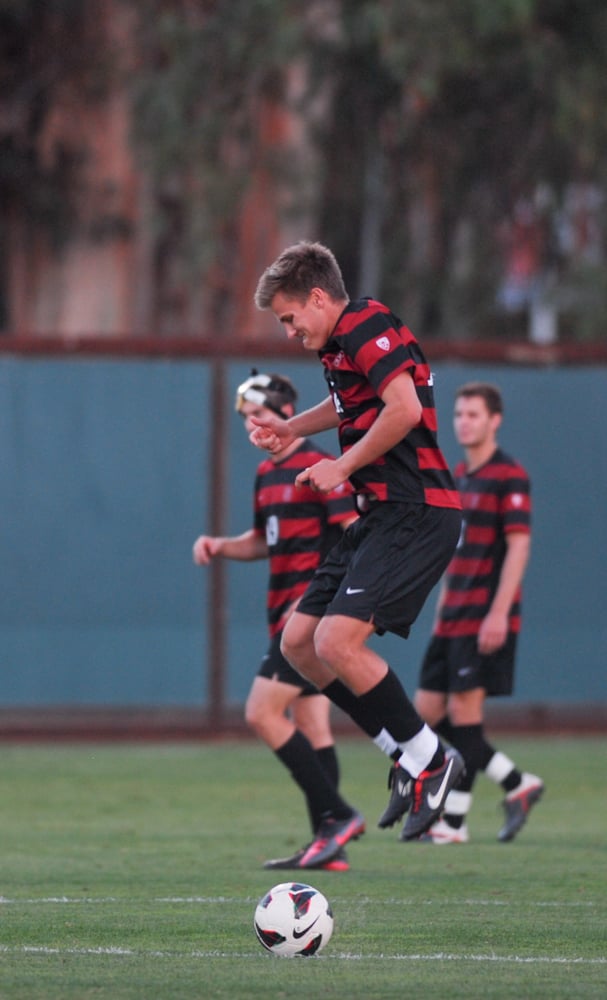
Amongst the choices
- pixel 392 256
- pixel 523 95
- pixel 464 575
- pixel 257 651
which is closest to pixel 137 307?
pixel 392 256

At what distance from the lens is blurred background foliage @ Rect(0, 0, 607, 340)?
20625 millimetres

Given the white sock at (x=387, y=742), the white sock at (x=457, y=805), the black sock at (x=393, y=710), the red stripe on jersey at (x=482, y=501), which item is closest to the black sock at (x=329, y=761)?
the white sock at (x=457, y=805)

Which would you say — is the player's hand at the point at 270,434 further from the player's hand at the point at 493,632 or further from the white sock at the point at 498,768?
the white sock at the point at 498,768

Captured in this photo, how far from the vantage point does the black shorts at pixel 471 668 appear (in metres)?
9.84

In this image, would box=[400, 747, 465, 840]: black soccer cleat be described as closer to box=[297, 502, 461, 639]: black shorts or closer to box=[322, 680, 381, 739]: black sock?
box=[322, 680, 381, 739]: black sock

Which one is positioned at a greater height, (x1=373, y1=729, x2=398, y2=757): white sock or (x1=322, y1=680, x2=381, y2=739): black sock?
(x1=322, y1=680, x2=381, y2=739): black sock

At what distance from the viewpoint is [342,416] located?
7.17 metres

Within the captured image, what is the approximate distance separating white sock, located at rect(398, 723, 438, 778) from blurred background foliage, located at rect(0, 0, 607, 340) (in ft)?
44.6

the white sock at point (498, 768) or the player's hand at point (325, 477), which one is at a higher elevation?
the player's hand at point (325, 477)

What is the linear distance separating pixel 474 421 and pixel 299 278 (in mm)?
3089

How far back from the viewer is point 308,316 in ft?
22.9

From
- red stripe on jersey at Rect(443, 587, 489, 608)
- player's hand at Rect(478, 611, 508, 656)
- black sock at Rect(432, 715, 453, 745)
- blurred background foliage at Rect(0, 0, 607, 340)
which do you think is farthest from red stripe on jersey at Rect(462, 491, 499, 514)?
blurred background foliage at Rect(0, 0, 607, 340)

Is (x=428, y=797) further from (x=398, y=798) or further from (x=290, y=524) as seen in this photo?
(x=290, y=524)

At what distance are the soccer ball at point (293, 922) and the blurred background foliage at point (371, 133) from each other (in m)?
14.7
